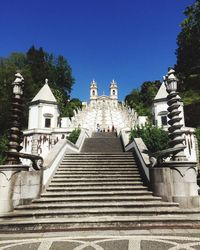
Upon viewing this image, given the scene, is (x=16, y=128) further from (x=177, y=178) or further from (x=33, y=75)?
(x=33, y=75)

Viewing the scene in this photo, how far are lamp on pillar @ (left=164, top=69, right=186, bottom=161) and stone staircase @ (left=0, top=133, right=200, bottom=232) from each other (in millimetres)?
1980

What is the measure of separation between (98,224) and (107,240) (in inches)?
40.1

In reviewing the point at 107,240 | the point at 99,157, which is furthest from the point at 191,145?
the point at 107,240

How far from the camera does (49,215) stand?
614cm

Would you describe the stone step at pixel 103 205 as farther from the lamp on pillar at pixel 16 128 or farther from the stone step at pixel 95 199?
A: the lamp on pillar at pixel 16 128

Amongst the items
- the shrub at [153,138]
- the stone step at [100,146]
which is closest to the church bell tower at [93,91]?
the shrub at [153,138]

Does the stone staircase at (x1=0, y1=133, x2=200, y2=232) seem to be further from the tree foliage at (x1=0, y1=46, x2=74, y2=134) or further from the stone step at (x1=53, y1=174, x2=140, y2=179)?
the tree foliage at (x1=0, y1=46, x2=74, y2=134)

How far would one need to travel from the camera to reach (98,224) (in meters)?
5.65

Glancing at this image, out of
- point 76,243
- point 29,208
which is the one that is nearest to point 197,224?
point 76,243

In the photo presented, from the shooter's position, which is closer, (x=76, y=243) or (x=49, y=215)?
(x=76, y=243)

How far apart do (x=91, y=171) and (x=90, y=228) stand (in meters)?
3.97

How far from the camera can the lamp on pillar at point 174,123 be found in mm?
7466

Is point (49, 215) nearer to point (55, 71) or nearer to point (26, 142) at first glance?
point (26, 142)

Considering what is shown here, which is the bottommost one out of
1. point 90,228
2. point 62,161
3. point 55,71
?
point 90,228
